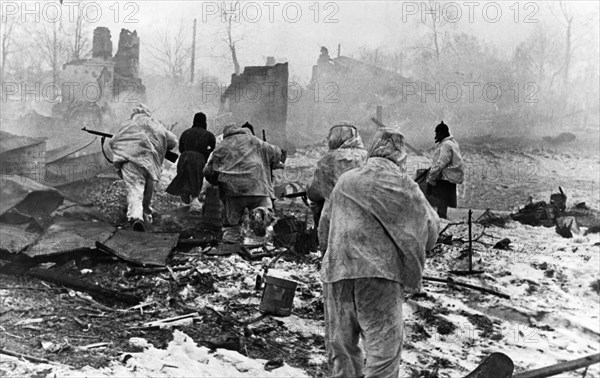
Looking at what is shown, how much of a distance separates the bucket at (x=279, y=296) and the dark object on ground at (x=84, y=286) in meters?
1.12

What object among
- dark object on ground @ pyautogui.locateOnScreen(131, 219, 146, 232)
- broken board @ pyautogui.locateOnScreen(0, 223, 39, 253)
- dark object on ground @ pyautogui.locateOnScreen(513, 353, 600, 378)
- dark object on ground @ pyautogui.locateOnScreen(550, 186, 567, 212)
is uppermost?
dark object on ground @ pyautogui.locateOnScreen(550, 186, 567, 212)

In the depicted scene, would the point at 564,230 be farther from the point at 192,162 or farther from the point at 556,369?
the point at 556,369

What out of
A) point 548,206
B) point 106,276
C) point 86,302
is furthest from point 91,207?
point 548,206

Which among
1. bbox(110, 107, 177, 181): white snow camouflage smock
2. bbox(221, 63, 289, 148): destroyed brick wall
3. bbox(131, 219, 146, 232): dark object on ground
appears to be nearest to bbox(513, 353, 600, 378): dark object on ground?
bbox(131, 219, 146, 232): dark object on ground

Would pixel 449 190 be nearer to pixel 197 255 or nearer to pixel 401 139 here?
pixel 197 255

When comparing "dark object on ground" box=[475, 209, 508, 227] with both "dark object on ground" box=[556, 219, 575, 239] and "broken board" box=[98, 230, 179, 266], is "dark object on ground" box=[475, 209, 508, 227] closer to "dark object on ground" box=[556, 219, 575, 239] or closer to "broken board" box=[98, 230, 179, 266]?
"dark object on ground" box=[556, 219, 575, 239]

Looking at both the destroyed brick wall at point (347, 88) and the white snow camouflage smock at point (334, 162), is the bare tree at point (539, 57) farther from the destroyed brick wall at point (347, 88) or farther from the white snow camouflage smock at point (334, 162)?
the white snow camouflage smock at point (334, 162)

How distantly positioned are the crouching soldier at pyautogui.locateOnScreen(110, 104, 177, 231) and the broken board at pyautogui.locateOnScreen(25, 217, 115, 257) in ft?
3.28

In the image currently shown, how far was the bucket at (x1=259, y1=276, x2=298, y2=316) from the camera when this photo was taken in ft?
15.5

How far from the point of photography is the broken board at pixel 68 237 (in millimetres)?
5230

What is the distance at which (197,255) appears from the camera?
6.18m

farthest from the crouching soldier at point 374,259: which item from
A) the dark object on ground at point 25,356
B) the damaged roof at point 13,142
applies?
the damaged roof at point 13,142

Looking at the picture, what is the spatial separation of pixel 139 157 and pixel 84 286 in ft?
9.63

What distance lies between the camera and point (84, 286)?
4.71 m
